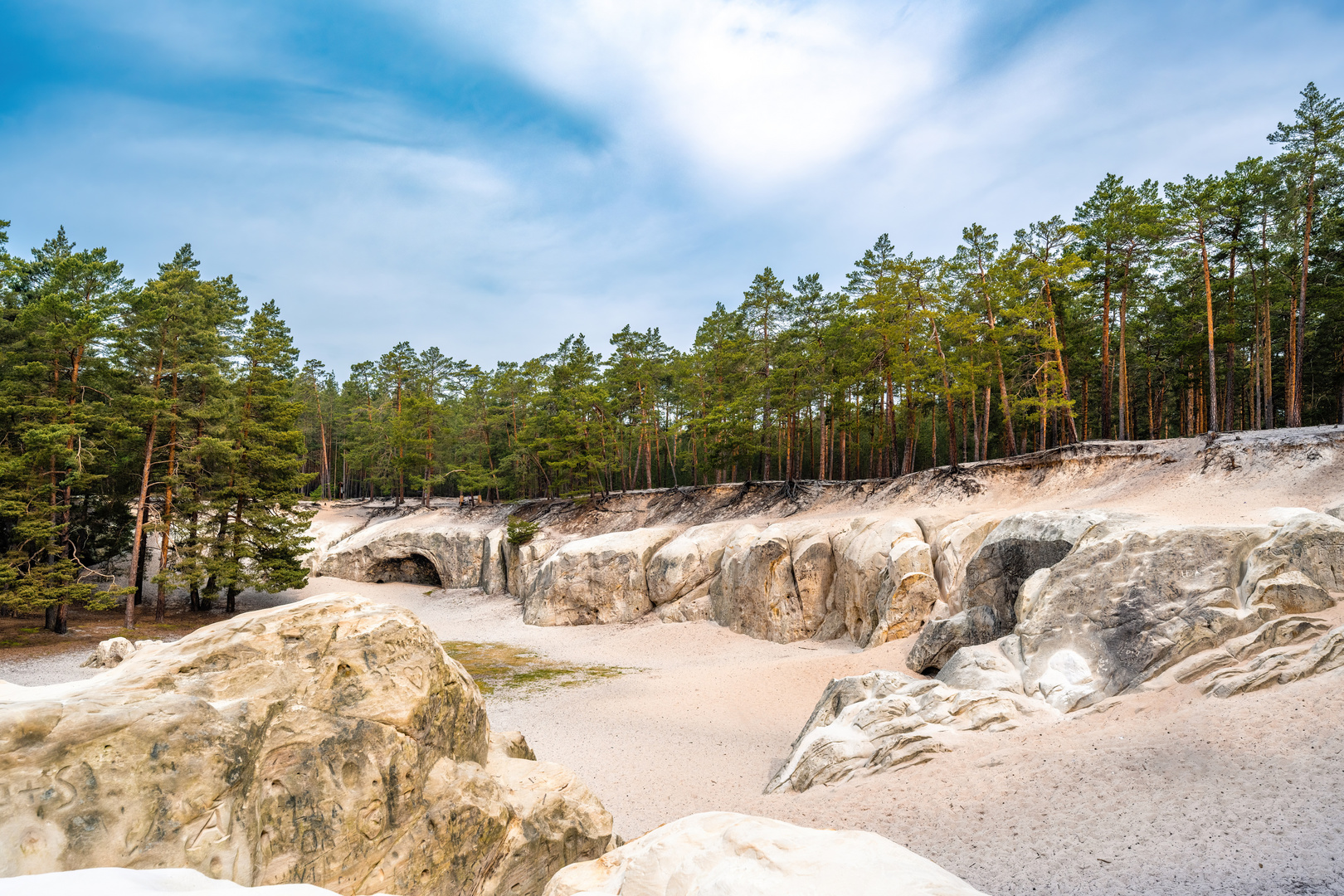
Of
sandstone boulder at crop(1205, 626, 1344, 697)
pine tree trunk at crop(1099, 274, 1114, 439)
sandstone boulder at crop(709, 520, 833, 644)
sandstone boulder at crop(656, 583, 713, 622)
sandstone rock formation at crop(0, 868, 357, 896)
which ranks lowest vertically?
sandstone boulder at crop(656, 583, 713, 622)

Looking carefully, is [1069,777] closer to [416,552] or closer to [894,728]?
[894,728]

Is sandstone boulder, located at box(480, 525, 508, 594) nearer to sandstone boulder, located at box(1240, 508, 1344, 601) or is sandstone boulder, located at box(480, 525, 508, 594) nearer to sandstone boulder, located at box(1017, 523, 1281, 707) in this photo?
sandstone boulder, located at box(1017, 523, 1281, 707)

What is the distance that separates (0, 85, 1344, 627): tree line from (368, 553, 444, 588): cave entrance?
1127 centimetres

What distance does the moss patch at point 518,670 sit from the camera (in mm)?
20578

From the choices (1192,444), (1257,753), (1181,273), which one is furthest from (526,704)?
(1181,273)

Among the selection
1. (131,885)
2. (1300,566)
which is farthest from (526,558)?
(131,885)

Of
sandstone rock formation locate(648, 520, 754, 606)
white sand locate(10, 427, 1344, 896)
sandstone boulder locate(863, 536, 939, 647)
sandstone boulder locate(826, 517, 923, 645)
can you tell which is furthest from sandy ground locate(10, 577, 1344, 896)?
sandstone rock formation locate(648, 520, 754, 606)

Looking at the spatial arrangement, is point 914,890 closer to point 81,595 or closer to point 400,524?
point 81,595

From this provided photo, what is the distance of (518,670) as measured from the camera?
2281cm

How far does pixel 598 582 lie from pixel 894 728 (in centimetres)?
2151

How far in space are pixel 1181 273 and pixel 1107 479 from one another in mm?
17171

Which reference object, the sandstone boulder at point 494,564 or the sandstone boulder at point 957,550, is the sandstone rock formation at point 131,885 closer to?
the sandstone boulder at point 957,550

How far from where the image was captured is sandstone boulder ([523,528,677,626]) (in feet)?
98.1

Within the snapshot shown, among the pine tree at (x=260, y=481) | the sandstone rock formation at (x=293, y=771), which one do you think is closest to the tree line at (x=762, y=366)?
the pine tree at (x=260, y=481)
